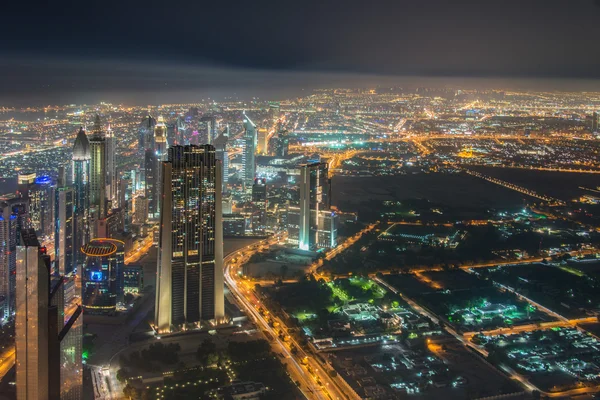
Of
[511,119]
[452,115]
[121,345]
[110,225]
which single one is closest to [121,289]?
[121,345]

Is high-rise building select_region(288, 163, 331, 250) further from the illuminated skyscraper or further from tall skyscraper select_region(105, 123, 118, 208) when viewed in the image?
tall skyscraper select_region(105, 123, 118, 208)

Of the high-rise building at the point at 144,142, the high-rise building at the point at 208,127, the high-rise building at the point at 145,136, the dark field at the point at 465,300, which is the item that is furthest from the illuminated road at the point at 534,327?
the high-rise building at the point at 208,127

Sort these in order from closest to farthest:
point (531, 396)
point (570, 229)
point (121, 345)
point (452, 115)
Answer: point (531, 396)
point (121, 345)
point (570, 229)
point (452, 115)

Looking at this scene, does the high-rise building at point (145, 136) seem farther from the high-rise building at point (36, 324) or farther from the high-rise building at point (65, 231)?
the high-rise building at point (36, 324)

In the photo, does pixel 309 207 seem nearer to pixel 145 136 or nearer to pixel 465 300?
pixel 465 300

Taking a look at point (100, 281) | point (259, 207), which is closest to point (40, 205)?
point (100, 281)

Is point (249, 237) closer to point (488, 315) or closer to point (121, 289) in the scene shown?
point (121, 289)
